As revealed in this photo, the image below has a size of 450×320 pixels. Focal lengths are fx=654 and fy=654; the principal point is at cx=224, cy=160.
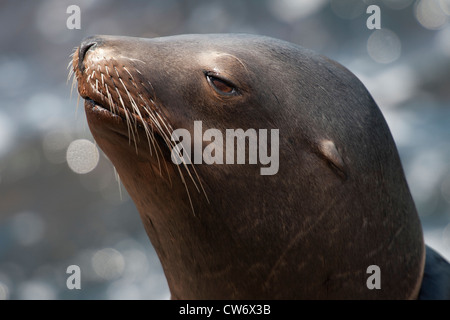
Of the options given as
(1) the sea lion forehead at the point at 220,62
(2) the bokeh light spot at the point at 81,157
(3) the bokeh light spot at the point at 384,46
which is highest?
(3) the bokeh light spot at the point at 384,46

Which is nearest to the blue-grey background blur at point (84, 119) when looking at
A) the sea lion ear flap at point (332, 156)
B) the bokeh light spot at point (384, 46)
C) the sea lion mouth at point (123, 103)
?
the bokeh light spot at point (384, 46)

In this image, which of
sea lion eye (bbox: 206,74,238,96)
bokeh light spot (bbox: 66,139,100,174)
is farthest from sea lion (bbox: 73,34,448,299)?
bokeh light spot (bbox: 66,139,100,174)

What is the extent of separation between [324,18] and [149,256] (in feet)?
11.8

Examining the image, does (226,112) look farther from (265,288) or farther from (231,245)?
(265,288)

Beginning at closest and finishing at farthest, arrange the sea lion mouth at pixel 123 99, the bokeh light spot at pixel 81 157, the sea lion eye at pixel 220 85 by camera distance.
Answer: the sea lion mouth at pixel 123 99 → the sea lion eye at pixel 220 85 → the bokeh light spot at pixel 81 157

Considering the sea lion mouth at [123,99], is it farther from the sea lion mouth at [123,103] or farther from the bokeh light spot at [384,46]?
the bokeh light spot at [384,46]

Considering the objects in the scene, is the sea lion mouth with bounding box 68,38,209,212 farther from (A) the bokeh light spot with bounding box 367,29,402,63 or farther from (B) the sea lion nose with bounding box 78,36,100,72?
(A) the bokeh light spot with bounding box 367,29,402,63

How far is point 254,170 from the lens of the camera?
2480mm

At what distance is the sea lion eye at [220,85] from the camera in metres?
2.43

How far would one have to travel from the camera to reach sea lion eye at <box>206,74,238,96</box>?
243 cm

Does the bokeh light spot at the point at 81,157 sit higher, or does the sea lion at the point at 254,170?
the bokeh light spot at the point at 81,157

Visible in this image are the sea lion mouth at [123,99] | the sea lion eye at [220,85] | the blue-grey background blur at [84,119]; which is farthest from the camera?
the blue-grey background blur at [84,119]

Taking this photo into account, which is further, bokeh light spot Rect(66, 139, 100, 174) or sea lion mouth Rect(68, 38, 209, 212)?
bokeh light spot Rect(66, 139, 100, 174)

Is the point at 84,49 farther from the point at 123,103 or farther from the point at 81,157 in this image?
the point at 81,157
